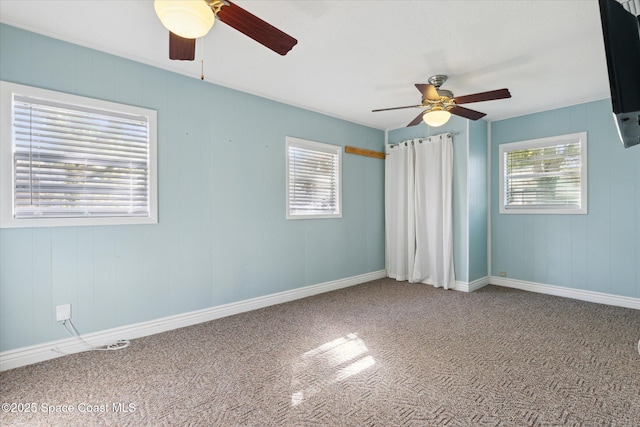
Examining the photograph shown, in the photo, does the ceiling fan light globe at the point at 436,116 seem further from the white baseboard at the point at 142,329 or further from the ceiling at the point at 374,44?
the white baseboard at the point at 142,329

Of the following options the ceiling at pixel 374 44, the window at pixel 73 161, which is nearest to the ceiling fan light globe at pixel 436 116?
the ceiling at pixel 374 44

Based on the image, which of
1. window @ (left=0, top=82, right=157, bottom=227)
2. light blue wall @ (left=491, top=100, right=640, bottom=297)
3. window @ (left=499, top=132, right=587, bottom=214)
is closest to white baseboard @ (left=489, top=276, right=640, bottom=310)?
light blue wall @ (left=491, top=100, right=640, bottom=297)

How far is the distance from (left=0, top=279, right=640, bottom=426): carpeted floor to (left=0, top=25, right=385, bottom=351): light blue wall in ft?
1.37

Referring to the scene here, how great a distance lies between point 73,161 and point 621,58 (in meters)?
3.52

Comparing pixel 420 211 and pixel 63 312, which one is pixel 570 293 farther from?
pixel 63 312

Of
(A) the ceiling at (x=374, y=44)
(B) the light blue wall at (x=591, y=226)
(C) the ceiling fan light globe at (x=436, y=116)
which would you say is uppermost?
(A) the ceiling at (x=374, y=44)

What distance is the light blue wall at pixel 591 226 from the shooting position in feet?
12.6

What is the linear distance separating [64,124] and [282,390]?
8.80 feet

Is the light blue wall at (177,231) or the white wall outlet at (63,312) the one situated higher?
the light blue wall at (177,231)

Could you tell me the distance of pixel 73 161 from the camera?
8.73 ft

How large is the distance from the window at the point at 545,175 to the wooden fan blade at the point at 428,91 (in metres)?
2.36

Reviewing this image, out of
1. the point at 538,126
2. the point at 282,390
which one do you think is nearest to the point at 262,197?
the point at 282,390

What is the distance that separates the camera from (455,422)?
1.79m

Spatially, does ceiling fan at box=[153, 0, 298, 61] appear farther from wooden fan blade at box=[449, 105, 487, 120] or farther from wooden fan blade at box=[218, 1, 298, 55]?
wooden fan blade at box=[449, 105, 487, 120]
